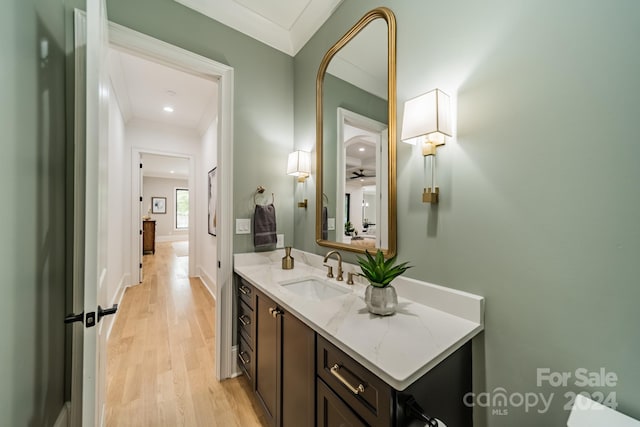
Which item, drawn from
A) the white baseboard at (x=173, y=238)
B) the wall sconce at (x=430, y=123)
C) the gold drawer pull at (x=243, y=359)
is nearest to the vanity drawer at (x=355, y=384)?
the wall sconce at (x=430, y=123)

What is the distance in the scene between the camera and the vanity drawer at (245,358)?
1625 millimetres

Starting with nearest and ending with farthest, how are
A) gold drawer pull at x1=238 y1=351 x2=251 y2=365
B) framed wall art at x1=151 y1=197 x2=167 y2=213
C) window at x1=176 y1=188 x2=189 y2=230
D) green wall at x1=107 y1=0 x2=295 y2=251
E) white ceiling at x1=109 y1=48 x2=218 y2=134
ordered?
green wall at x1=107 y1=0 x2=295 y2=251 → gold drawer pull at x1=238 y1=351 x2=251 y2=365 → white ceiling at x1=109 y1=48 x2=218 y2=134 → framed wall art at x1=151 y1=197 x2=167 y2=213 → window at x1=176 y1=188 x2=189 y2=230

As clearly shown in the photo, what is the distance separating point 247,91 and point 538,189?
2.01m

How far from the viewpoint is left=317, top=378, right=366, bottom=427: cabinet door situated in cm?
82

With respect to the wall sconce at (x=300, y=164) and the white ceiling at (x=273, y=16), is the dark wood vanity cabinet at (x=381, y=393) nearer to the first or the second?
the wall sconce at (x=300, y=164)

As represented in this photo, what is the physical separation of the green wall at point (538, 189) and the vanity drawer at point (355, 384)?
0.58 metres

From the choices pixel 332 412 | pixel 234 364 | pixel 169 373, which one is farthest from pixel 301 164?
pixel 169 373

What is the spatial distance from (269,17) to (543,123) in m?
2.12

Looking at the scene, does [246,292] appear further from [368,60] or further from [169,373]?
[368,60]

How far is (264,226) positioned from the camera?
1.96 m

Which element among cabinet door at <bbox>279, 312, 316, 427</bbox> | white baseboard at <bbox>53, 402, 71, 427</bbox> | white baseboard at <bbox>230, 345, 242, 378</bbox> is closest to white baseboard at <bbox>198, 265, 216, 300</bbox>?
white baseboard at <bbox>230, 345, 242, 378</bbox>

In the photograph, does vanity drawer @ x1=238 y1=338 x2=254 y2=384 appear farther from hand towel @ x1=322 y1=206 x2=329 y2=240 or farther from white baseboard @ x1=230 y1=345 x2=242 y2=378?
hand towel @ x1=322 y1=206 x2=329 y2=240

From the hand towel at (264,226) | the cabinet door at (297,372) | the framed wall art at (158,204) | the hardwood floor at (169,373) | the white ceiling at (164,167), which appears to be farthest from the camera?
the framed wall art at (158,204)

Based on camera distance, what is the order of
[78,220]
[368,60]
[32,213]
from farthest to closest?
[368,60], [78,220], [32,213]
